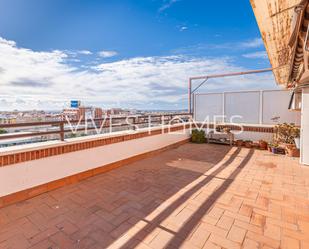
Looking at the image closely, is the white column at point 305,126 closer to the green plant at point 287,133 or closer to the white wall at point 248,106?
the green plant at point 287,133

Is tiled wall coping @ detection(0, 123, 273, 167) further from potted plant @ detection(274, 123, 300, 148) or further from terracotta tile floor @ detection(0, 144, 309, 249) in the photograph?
potted plant @ detection(274, 123, 300, 148)

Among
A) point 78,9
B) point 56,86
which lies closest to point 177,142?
point 78,9

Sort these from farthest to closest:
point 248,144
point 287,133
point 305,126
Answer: point 248,144 < point 287,133 < point 305,126

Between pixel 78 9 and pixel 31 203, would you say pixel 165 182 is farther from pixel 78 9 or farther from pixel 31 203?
pixel 78 9

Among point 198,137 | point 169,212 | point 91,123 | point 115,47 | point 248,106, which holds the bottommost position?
point 169,212

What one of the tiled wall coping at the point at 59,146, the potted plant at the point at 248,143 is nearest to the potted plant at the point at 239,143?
the potted plant at the point at 248,143

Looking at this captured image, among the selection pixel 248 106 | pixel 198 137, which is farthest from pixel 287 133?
pixel 198 137

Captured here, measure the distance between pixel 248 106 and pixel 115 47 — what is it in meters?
5.93

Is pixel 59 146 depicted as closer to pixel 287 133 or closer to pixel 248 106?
pixel 287 133

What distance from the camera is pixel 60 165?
2.72m

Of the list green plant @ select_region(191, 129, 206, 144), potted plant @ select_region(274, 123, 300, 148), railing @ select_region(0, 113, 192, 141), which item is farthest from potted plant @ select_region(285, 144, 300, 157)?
railing @ select_region(0, 113, 192, 141)

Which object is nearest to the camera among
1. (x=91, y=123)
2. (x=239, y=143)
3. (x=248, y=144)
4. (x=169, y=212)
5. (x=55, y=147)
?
(x=169, y=212)

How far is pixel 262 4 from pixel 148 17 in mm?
4626

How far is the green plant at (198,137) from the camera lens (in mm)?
6279
